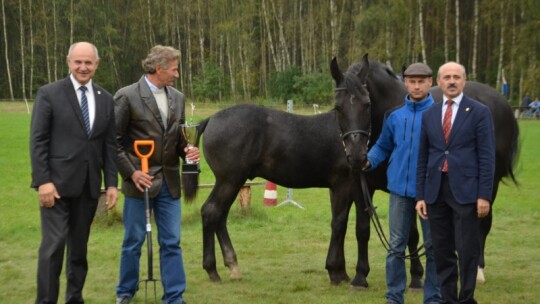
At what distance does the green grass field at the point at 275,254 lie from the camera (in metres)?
6.86

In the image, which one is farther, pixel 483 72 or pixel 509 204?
pixel 483 72

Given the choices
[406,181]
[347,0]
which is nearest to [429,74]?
[406,181]

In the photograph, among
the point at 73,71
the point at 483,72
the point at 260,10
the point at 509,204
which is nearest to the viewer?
the point at 73,71

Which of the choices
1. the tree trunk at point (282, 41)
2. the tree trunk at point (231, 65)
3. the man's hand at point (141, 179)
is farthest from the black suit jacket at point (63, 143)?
the tree trunk at point (231, 65)

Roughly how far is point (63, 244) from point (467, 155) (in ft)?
9.72

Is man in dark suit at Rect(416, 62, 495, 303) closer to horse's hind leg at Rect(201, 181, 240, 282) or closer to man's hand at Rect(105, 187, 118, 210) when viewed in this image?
man's hand at Rect(105, 187, 118, 210)

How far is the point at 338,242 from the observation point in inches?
295

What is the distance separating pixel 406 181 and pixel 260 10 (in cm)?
4350

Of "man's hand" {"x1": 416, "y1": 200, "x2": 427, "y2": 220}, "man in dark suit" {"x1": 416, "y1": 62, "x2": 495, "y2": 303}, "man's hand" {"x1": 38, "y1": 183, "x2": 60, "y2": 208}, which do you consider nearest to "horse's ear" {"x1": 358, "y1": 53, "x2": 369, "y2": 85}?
"man in dark suit" {"x1": 416, "y1": 62, "x2": 495, "y2": 303}

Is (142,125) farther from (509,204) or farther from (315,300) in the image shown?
(509,204)

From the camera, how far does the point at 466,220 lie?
5.25 m

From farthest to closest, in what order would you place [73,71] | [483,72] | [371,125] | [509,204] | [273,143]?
[483,72] → [509,204] → [273,143] → [371,125] → [73,71]

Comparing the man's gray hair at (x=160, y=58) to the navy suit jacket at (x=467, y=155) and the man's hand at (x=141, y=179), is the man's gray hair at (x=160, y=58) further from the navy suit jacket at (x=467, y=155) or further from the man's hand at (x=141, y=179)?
the navy suit jacket at (x=467, y=155)

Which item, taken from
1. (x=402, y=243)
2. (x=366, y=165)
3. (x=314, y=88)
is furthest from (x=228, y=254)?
(x=314, y=88)
